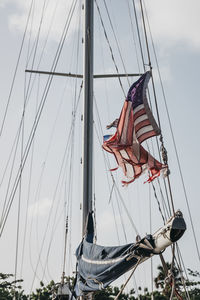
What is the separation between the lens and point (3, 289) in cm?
4012

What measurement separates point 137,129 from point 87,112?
8.08 feet

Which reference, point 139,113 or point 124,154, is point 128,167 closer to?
point 124,154

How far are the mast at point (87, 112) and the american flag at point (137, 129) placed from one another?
1483mm

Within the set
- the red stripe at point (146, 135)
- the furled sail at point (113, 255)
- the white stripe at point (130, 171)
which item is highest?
the red stripe at point (146, 135)

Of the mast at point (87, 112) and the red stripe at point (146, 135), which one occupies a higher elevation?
the mast at point (87, 112)

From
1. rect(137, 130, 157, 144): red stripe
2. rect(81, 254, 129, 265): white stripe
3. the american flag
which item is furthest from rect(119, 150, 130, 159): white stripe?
rect(81, 254, 129, 265): white stripe

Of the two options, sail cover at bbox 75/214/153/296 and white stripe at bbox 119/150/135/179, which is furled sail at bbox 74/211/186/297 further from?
white stripe at bbox 119/150/135/179

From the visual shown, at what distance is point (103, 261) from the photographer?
26.0 ft

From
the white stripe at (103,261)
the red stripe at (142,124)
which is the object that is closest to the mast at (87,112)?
the white stripe at (103,261)

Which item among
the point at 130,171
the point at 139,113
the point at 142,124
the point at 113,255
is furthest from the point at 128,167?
the point at 113,255

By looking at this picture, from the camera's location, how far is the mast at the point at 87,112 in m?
10.5

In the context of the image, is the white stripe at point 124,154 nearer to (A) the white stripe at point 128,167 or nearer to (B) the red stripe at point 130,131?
(A) the white stripe at point 128,167

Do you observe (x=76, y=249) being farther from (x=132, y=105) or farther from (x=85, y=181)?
(x=132, y=105)

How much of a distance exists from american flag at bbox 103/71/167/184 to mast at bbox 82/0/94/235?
148cm
